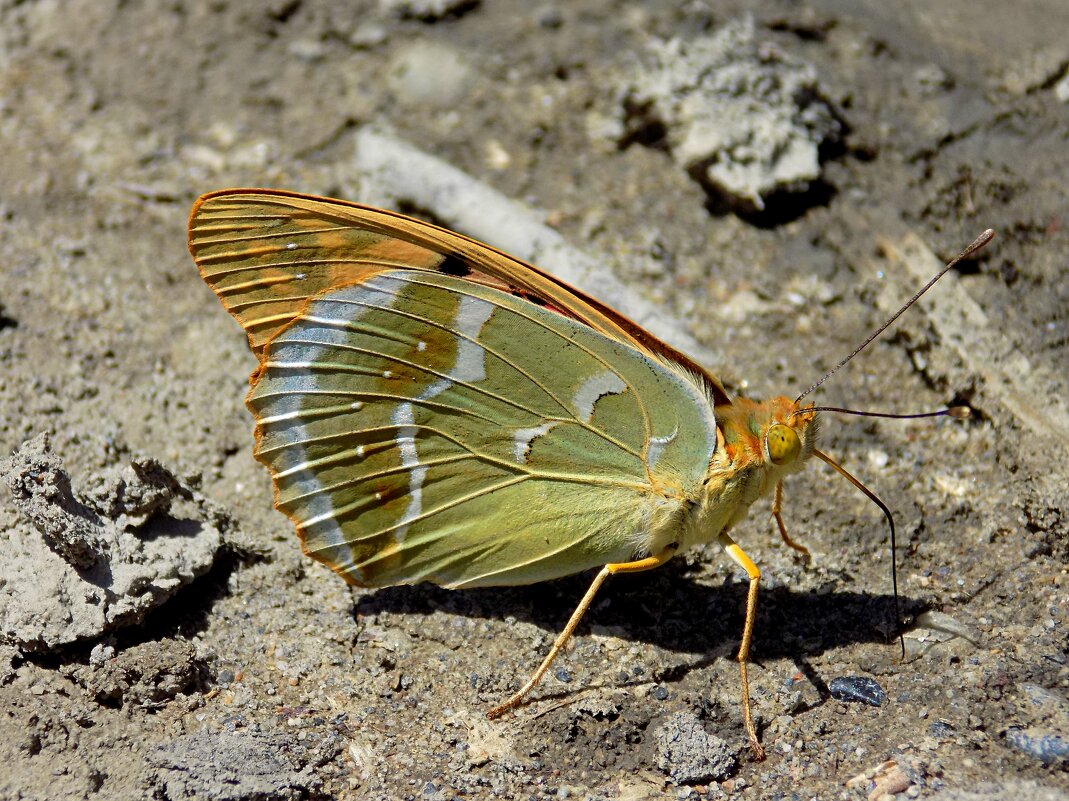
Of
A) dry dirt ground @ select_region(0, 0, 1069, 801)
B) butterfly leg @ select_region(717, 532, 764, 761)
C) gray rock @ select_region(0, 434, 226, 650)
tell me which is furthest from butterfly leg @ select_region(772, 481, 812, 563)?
gray rock @ select_region(0, 434, 226, 650)

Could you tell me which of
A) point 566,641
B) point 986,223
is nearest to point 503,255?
point 566,641

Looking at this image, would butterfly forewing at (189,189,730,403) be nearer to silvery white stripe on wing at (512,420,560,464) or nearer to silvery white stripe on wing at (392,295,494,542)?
silvery white stripe on wing at (392,295,494,542)

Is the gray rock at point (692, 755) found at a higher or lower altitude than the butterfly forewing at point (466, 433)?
lower

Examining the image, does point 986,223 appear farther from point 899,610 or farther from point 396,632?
point 396,632

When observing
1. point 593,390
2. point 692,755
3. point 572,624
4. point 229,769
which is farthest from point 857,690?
point 229,769

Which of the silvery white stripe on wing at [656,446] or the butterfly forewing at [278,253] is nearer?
the butterfly forewing at [278,253]

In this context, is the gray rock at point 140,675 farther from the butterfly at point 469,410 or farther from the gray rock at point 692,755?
the gray rock at point 692,755

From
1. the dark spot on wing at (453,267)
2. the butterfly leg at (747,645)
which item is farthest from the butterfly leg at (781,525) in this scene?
the dark spot on wing at (453,267)
